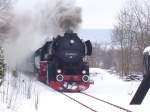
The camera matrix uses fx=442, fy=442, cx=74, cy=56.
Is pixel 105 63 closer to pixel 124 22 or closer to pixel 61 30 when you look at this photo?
pixel 124 22

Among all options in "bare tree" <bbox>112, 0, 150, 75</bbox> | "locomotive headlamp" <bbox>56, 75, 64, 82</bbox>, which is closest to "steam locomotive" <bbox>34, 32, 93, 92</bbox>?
"locomotive headlamp" <bbox>56, 75, 64, 82</bbox>

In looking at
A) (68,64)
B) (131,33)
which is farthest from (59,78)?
(131,33)

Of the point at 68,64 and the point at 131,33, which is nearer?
the point at 68,64

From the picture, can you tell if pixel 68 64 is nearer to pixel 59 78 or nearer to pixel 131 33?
pixel 59 78

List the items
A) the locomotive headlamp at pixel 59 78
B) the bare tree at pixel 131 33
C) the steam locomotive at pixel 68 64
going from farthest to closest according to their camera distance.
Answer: the bare tree at pixel 131 33 < the steam locomotive at pixel 68 64 < the locomotive headlamp at pixel 59 78

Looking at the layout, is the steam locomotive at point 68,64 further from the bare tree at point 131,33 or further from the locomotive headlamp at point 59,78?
the bare tree at point 131,33

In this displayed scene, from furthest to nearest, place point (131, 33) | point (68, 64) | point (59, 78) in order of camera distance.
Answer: point (131, 33), point (68, 64), point (59, 78)

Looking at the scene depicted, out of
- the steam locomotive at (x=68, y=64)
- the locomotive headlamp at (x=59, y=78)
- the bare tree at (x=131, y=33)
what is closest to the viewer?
the locomotive headlamp at (x=59, y=78)

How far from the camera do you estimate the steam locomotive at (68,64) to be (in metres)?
26.2

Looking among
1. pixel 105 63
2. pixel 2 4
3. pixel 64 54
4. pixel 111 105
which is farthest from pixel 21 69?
pixel 105 63

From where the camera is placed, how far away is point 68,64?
26766 millimetres

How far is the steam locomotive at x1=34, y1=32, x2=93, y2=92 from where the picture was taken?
85.9 feet

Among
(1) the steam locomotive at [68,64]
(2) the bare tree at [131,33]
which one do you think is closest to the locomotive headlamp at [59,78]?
(1) the steam locomotive at [68,64]

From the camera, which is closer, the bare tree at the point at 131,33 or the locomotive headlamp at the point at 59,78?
the locomotive headlamp at the point at 59,78
